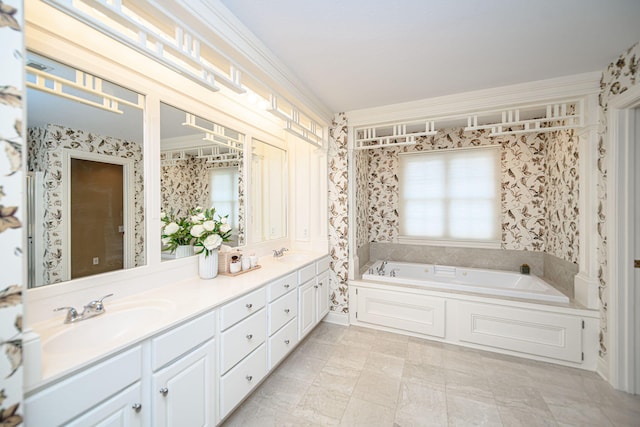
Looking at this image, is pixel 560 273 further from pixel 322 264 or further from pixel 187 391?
pixel 187 391

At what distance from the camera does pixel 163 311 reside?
134 cm

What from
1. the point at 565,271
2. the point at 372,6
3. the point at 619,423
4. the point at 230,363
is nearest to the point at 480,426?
the point at 619,423

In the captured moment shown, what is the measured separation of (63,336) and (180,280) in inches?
28.2

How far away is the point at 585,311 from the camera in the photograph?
2146mm

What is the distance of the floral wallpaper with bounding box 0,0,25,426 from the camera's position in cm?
70

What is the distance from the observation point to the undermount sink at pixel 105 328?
1063 mm

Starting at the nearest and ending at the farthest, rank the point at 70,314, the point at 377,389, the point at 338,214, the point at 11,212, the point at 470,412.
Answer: the point at 11,212 → the point at 70,314 → the point at 470,412 → the point at 377,389 → the point at 338,214

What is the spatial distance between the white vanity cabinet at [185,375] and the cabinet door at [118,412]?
0.22 feet

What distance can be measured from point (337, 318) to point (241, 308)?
1.71 m

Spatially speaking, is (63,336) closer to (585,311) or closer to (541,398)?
(541,398)

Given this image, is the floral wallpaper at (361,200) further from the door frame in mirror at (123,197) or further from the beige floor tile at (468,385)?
the door frame in mirror at (123,197)

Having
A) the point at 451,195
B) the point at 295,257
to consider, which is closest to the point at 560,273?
the point at 451,195

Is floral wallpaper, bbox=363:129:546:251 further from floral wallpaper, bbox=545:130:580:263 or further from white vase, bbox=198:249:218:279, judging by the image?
white vase, bbox=198:249:218:279

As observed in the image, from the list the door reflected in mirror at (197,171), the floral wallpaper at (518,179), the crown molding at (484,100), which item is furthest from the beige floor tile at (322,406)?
the floral wallpaper at (518,179)
